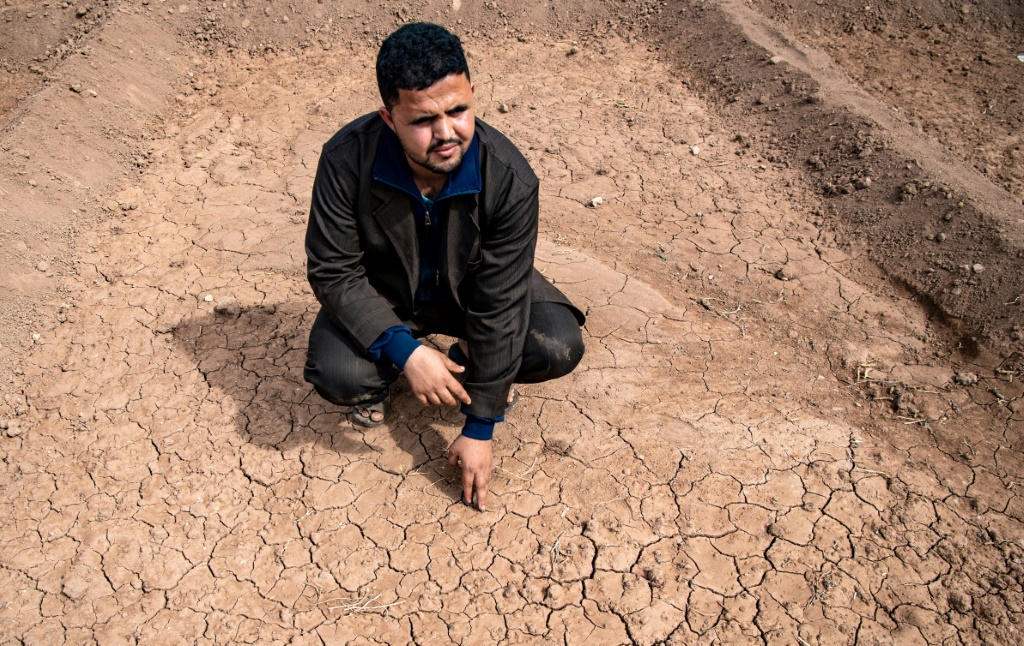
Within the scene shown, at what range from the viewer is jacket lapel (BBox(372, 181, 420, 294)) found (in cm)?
238

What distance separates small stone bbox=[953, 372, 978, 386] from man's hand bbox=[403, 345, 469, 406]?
2296 millimetres

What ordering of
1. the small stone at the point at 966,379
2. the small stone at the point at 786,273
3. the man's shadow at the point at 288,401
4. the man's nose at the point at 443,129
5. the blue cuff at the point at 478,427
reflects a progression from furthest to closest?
1. the small stone at the point at 786,273
2. the small stone at the point at 966,379
3. the man's shadow at the point at 288,401
4. the blue cuff at the point at 478,427
5. the man's nose at the point at 443,129

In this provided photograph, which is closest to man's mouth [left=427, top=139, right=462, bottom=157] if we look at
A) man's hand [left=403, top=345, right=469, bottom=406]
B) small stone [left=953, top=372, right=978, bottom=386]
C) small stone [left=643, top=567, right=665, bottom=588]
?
man's hand [left=403, top=345, right=469, bottom=406]

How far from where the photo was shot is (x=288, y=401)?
3111 mm

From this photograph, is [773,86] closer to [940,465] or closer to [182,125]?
[940,465]

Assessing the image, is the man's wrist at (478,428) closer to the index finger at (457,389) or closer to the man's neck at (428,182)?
the index finger at (457,389)

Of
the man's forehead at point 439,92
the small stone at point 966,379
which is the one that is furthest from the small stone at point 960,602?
the man's forehead at point 439,92

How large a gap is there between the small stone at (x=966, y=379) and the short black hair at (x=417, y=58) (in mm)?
2640

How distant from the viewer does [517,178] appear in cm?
238

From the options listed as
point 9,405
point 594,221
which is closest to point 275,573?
point 9,405

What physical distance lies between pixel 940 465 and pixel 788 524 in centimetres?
74

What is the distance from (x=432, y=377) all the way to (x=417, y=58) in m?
1.03

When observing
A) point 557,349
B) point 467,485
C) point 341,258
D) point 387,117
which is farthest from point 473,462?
point 387,117

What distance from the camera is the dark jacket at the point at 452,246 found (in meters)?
2.38
